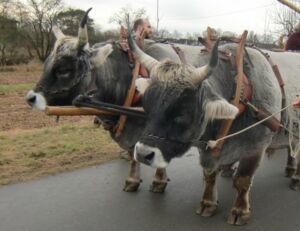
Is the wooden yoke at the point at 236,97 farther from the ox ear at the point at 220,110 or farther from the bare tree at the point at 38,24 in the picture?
the bare tree at the point at 38,24

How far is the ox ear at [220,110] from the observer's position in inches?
142

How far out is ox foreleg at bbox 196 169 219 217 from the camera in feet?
16.5

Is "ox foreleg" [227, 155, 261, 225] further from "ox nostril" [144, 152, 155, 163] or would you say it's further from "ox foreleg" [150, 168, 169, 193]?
"ox nostril" [144, 152, 155, 163]

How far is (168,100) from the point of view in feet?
11.6

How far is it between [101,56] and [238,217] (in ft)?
7.67

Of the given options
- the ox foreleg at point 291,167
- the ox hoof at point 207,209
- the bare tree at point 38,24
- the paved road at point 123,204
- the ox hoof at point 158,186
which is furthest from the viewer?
the bare tree at point 38,24

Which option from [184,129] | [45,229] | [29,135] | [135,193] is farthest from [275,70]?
[29,135]

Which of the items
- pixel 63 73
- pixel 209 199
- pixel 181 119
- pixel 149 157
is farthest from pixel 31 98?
pixel 209 199

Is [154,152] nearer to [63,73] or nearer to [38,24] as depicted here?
[63,73]

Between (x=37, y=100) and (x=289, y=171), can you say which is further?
(x=289, y=171)

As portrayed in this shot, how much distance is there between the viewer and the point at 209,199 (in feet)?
16.6

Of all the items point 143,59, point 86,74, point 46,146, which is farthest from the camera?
point 46,146

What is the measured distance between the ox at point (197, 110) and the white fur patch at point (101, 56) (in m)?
0.91

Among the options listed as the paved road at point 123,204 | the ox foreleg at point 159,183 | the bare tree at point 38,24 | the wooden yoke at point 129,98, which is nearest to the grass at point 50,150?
the paved road at point 123,204
